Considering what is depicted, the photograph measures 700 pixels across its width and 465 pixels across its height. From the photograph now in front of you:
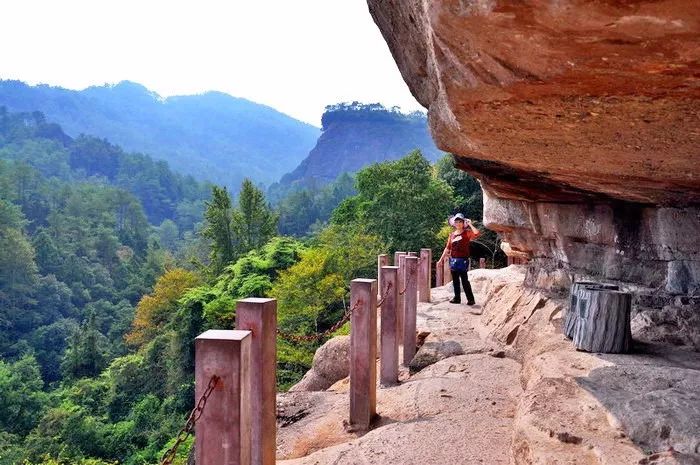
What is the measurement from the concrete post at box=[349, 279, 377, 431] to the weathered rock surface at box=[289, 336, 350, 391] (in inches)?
146

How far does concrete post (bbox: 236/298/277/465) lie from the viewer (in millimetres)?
3201

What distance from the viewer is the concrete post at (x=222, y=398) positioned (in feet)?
8.24

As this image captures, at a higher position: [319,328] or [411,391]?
[411,391]

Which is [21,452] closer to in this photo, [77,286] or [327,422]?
[327,422]

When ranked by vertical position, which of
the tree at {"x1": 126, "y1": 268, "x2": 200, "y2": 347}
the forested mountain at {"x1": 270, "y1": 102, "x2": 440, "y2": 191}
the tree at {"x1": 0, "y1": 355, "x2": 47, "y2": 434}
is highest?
the forested mountain at {"x1": 270, "y1": 102, "x2": 440, "y2": 191}

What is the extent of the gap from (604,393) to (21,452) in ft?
90.8

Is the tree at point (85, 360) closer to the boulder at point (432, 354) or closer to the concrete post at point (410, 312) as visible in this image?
the concrete post at point (410, 312)

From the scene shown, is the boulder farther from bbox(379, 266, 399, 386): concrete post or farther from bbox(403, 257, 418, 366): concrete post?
bbox(379, 266, 399, 386): concrete post

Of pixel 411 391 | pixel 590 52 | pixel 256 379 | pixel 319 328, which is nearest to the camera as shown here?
pixel 590 52

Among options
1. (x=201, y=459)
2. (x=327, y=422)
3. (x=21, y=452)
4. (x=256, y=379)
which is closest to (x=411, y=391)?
(x=327, y=422)

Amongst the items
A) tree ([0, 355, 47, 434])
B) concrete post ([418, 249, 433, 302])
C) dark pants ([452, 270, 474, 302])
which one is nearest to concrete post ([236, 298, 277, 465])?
dark pants ([452, 270, 474, 302])

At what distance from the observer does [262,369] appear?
3.30 meters

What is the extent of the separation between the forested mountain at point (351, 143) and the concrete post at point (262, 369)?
13703cm

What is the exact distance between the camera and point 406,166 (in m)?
27.9
